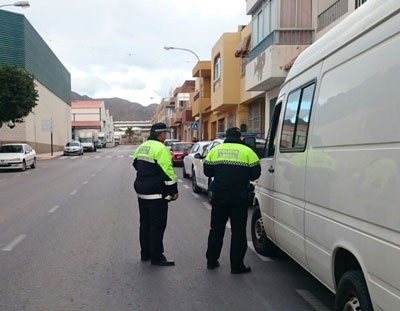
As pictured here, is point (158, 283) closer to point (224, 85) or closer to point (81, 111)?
point (224, 85)

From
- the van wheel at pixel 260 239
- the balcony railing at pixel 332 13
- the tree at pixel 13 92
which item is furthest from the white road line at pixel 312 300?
the tree at pixel 13 92

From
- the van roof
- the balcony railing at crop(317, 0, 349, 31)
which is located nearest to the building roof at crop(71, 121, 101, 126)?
the balcony railing at crop(317, 0, 349, 31)

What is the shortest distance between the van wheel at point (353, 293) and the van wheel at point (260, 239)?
8.51ft

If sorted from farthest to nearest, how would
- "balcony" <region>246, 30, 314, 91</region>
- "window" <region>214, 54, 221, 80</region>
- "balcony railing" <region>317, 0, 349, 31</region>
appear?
"window" <region>214, 54, 221, 80</region>, "balcony" <region>246, 30, 314, 91</region>, "balcony railing" <region>317, 0, 349, 31</region>

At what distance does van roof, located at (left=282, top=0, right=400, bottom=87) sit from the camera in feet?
9.65

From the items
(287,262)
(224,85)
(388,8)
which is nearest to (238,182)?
(287,262)

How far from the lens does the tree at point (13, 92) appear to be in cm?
2653

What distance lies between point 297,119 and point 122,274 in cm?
275

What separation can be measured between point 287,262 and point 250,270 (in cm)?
70

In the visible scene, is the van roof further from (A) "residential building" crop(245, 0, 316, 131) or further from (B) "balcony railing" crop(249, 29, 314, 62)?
(B) "balcony railing" crop(249, 29, 314, 62)

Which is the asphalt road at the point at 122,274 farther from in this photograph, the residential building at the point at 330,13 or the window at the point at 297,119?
the residential building at the point at 330,13

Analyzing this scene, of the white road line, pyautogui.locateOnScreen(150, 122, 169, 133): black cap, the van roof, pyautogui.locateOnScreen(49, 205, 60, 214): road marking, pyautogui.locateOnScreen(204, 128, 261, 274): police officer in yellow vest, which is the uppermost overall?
the van roof

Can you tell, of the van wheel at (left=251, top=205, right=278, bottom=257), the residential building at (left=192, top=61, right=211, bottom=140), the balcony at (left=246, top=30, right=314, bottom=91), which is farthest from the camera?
the residential building at (left=192, top=61, right=211, bottom=140)

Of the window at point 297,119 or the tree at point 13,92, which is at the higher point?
the tree at point 13,92
